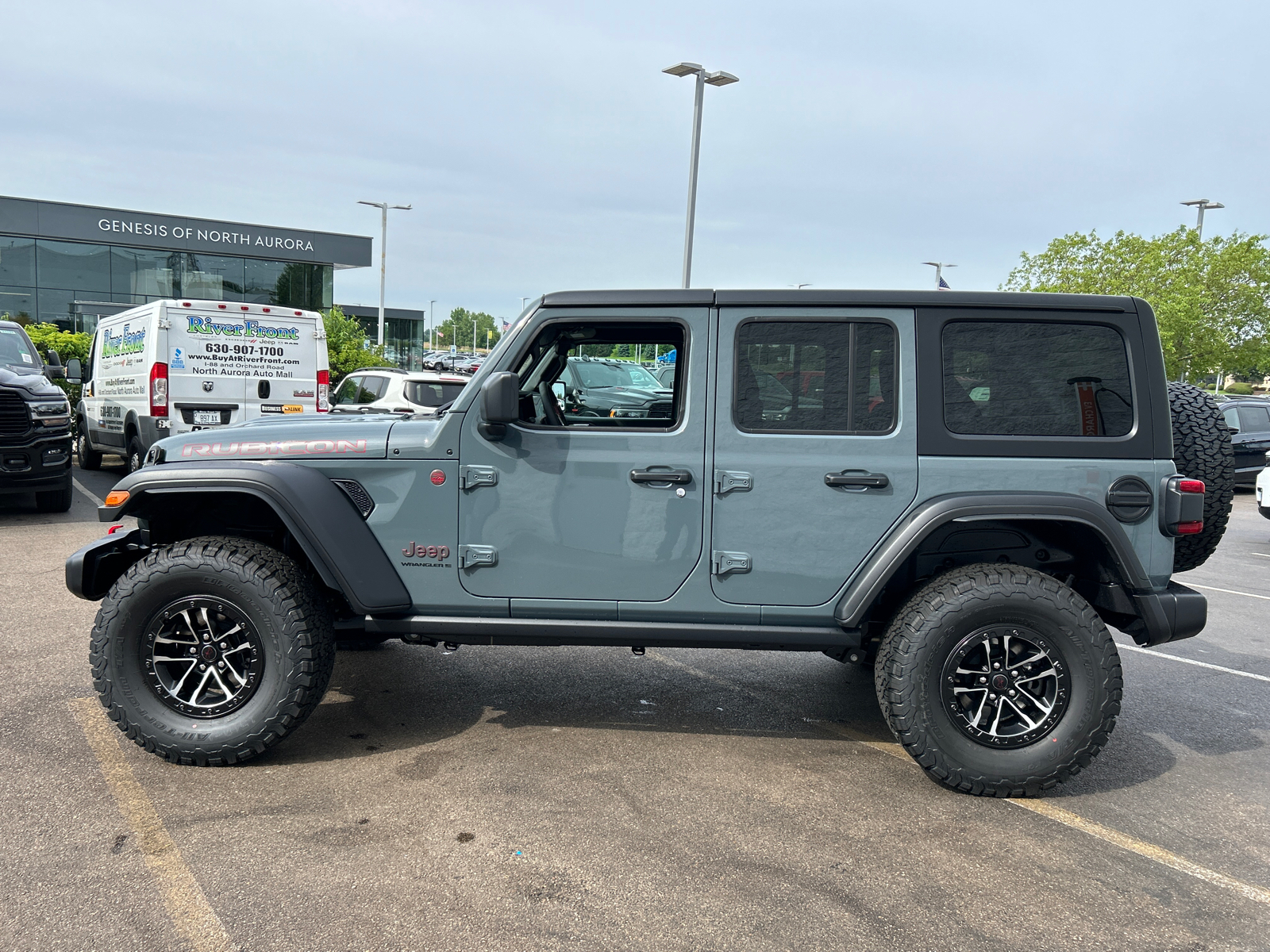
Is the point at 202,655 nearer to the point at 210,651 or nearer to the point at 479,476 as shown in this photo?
the point at 210,651

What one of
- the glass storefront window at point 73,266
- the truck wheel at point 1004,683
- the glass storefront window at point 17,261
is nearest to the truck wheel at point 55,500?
the truck wheel at point 1004,683

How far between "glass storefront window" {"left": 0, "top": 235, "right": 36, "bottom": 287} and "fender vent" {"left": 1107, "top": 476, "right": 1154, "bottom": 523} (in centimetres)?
3845

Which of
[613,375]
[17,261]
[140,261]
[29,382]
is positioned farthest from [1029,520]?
[140,261]

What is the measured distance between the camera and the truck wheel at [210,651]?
12.6ft

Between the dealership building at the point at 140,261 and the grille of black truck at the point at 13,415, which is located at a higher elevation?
the dealership building at the point at 140,261

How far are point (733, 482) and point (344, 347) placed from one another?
26376 mm

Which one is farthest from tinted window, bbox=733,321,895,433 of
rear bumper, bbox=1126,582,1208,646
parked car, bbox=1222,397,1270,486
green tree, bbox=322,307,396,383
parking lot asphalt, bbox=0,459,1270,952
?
green tree, bbox=322,307,396,383

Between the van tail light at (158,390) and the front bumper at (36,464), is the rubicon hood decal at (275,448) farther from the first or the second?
the van tail light at (158,390)

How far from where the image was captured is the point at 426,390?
11742mm

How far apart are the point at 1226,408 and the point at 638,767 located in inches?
615

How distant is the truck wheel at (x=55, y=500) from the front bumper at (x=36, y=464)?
0.80 ft

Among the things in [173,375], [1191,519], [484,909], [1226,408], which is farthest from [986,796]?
[1226,408]

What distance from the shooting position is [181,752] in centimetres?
386

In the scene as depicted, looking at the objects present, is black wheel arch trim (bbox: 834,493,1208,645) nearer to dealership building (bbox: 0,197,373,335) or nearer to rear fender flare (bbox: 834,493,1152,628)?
rear fender flare (bbox: 834,493,1152,628)
